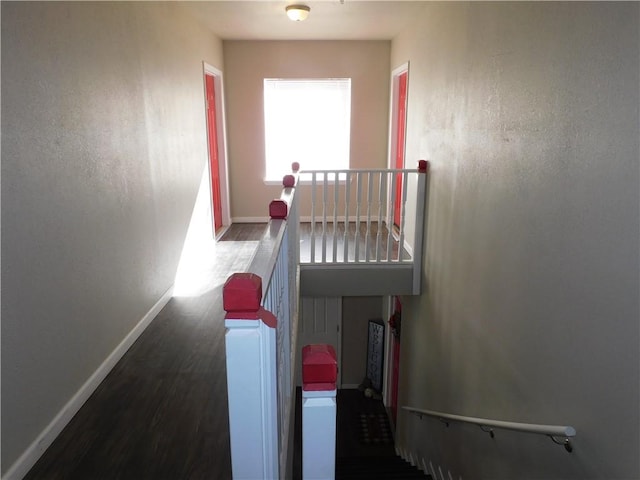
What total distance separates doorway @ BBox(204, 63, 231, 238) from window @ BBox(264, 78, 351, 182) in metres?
0.62

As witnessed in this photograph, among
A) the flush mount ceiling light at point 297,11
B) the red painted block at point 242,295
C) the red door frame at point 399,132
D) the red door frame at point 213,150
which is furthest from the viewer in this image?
the red door frame at point 399,132

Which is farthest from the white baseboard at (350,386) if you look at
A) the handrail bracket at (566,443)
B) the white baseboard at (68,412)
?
the handrail bracket at (566,443)

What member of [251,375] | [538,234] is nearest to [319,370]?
[251,375]

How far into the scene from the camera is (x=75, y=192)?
2.35 meters

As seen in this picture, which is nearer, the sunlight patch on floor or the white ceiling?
the sunlight patch on floor

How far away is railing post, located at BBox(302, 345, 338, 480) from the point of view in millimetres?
1092

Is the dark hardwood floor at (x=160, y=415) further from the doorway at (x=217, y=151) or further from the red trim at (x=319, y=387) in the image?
the doorway at (x=217, y=151)

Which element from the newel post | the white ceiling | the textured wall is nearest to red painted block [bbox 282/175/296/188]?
the newel post

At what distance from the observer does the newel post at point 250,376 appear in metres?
1.10

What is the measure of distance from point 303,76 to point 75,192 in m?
4.43

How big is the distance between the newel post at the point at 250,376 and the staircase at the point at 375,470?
3012 millimetres

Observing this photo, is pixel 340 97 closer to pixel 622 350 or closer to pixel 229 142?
pixel 229 142

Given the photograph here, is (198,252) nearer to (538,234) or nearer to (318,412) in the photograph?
(538,234)

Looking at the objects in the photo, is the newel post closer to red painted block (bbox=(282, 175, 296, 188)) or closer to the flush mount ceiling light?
red painted block (bbox=(282, 175, 296, 188))
